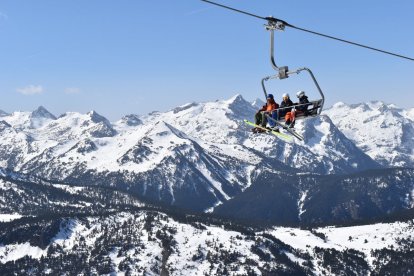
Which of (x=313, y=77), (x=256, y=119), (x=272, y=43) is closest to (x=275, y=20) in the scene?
(x=272, y=43)

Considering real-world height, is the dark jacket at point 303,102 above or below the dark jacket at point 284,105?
above

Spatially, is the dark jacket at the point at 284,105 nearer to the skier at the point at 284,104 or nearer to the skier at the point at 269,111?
the skier at the point at 284,104

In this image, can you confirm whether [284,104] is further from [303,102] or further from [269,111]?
[303,102]

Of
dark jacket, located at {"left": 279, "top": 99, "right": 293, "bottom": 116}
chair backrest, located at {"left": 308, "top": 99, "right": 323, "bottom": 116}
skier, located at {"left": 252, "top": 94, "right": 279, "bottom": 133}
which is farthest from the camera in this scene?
skier, located at {"left": 252, "top": 94, "right": 279, "bottom": 133}

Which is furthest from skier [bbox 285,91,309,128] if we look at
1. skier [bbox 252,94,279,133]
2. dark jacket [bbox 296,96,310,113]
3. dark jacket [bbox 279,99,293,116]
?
skier [bbox 252,94,279,133]

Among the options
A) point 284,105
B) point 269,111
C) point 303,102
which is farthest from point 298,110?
point 269,111

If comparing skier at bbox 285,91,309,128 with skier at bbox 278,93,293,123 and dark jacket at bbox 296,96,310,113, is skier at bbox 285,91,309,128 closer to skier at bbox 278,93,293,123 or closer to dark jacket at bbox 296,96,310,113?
dark jacket at bbox 296,96,310,113

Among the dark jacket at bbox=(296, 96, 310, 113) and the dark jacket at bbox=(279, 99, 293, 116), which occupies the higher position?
the dark jacket at bbox=(296, 96, 310, 113)

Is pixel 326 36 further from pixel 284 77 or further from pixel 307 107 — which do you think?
pixel 307 107

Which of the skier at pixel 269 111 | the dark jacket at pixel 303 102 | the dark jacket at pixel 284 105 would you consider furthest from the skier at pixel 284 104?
the dark jacket at pixel 303 102

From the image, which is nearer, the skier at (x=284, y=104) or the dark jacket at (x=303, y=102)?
the dark jacket at (x=303, y=102)

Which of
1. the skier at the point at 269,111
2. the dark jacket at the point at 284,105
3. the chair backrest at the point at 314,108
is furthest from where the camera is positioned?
the skier at the point at 269,111

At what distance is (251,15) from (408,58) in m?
8.29

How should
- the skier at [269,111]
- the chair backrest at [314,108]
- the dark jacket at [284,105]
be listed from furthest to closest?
the skier at [269,111]
the dark jacket at [284,105]
the chair backrest at [314,108]
